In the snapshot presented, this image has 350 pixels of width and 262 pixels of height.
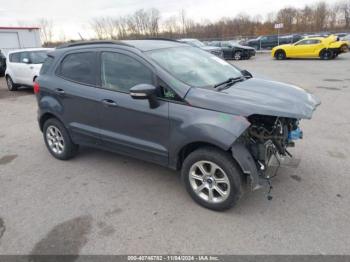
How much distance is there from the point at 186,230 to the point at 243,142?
106 centimetres

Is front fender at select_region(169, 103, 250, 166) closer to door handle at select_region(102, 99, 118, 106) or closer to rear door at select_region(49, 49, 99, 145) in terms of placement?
door handle at select_region(102, 99, 118, 106)

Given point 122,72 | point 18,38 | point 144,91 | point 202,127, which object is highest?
point 18,38

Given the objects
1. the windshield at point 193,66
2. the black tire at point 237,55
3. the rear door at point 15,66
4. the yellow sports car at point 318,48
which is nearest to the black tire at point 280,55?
the yellow sports car at point 318,48

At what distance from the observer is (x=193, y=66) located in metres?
3.81

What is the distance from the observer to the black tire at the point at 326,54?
19.0 m

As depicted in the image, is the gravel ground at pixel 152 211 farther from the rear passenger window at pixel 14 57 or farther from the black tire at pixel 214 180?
the rear passenger window at pixel 14 57

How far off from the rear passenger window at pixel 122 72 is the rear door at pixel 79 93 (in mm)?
189

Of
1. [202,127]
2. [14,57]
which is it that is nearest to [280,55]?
[14,57]

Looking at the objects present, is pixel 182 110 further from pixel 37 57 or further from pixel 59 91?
pixel 37 57

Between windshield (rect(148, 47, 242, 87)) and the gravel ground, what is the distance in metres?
1.38

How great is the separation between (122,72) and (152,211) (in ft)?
5.67

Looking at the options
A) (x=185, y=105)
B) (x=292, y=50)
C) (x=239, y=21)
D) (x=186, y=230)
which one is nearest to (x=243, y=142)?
(x=185, y=105)

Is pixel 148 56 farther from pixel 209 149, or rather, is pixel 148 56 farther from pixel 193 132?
pixel 209 149

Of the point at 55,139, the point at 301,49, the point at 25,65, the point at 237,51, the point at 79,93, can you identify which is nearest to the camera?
the point at 79,93
